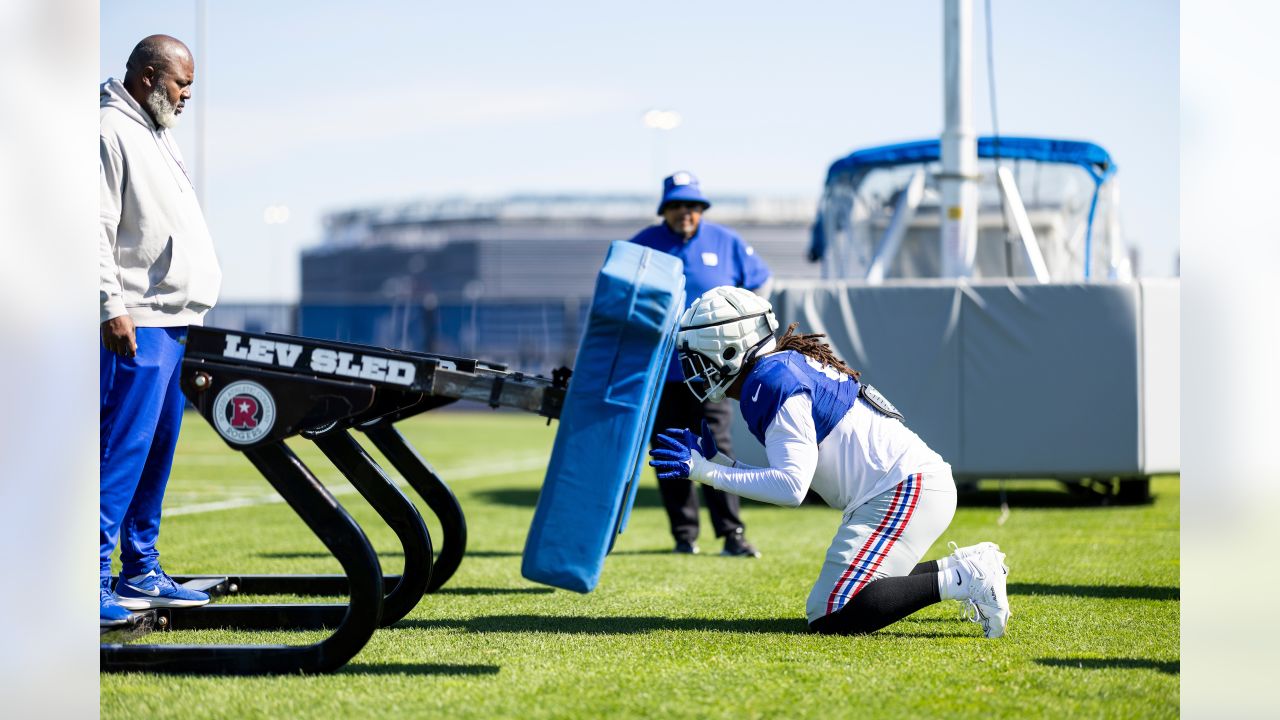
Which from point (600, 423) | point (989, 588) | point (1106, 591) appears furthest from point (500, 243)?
point (600, 423)

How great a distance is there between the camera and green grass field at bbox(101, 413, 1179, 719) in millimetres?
3566

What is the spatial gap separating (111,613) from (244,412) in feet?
3.38

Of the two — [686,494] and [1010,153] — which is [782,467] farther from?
[1010,153]

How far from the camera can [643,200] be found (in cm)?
6253

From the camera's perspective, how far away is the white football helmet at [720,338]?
14.4 feet

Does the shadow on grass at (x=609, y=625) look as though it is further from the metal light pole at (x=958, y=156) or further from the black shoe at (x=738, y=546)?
the metal light pole at (x=958, y=156)

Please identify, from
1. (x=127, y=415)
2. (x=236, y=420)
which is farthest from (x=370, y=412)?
(x=127, y=415)

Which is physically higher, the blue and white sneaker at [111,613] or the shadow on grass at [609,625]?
the blue and white sneaker at [111,613]

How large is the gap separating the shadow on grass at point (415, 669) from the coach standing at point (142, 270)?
0.88 m

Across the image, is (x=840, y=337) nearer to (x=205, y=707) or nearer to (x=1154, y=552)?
(x=1154, y=552)

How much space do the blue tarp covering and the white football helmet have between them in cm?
800

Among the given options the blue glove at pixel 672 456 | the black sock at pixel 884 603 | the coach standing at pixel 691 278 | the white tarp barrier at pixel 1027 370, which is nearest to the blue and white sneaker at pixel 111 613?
the blue glove at pixel 672 456

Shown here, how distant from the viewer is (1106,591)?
18.8ft

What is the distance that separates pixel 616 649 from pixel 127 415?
5.71 feet
